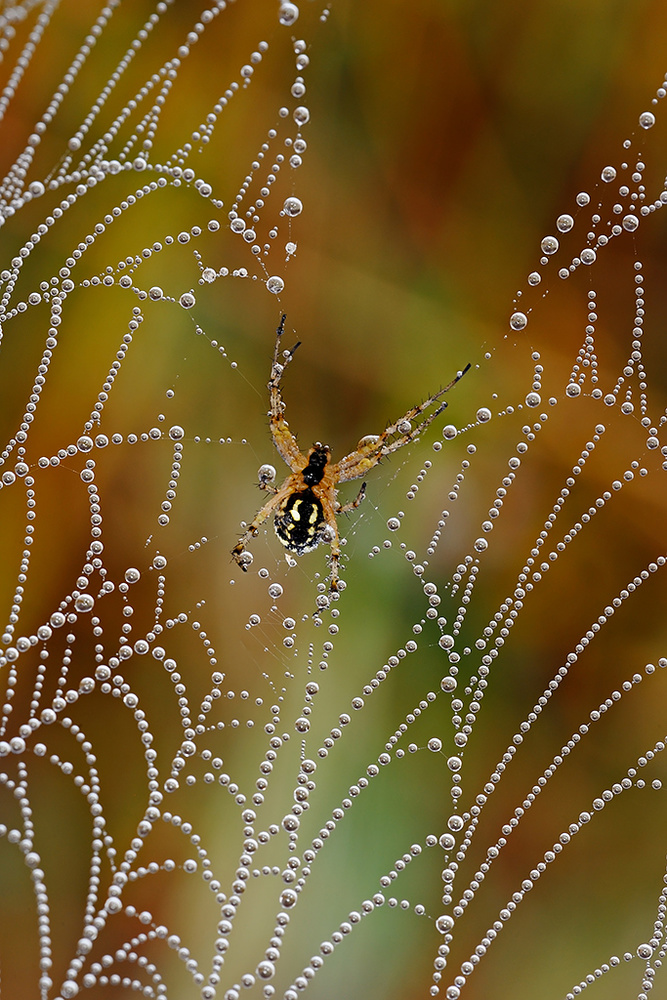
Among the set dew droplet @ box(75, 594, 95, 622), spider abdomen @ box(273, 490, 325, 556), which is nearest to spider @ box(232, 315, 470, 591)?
spider abdomen @ box(273, 490, 325, 556)

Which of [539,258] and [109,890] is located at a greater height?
[539,258]

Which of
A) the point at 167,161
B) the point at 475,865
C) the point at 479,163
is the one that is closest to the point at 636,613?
the point at 475,865

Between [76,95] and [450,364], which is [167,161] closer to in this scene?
[76,95]

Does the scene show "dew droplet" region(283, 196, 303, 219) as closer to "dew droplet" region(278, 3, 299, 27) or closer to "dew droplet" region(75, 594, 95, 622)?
"dew droplet" region(278, 3, 299, 27)

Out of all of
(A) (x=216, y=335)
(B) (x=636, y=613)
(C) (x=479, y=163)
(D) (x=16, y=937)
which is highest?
(C) (x=479, y=163)

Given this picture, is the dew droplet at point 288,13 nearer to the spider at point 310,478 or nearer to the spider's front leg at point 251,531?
the spider at point 310,478

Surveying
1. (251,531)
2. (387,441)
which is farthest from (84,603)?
(387,441)
